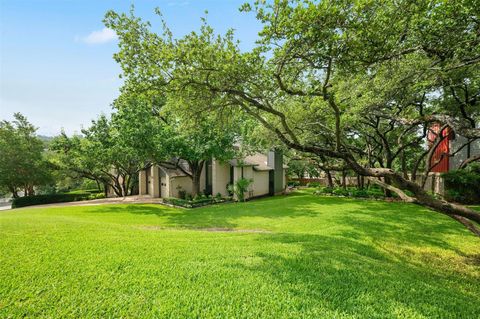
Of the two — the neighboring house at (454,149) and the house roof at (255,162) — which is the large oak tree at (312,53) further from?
the neighboring house at (454,149)

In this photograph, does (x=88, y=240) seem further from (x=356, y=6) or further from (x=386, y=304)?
(x=356, y=6)

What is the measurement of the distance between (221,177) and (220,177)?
0.37 feet

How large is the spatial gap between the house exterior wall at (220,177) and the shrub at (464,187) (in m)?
15.1

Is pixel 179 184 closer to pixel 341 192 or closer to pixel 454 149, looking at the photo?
pixel 341 192

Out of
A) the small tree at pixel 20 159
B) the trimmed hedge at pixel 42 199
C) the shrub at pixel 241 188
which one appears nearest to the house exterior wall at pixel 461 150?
the shrub at pixel 241 188

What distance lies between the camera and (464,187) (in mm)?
13367

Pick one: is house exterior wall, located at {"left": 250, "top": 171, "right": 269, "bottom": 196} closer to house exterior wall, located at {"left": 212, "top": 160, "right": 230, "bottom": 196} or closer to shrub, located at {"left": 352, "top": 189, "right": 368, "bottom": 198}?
house exterior wall, located at {"left": 212, "top": 160, "right": 230, "bottom": 196}

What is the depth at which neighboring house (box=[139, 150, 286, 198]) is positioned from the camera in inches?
759

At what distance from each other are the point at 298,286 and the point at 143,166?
19421 millimetres

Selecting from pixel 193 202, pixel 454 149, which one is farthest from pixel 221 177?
pixel 454 149

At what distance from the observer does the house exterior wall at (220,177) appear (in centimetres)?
1919

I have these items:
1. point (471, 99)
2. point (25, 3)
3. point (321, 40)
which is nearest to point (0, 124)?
point (25, 3)

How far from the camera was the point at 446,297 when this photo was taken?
3.57 metres

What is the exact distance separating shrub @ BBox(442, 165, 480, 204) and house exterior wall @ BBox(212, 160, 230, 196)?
49.4 feet
